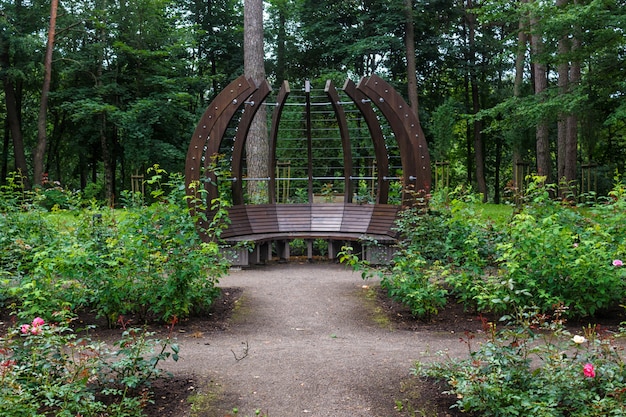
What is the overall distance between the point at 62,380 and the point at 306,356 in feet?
6.28

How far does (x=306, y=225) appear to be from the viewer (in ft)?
33.9

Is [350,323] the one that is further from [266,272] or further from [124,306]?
[266,272]

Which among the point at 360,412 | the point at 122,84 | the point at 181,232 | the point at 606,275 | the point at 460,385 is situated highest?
the point at 122,84

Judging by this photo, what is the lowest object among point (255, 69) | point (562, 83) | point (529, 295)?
point (529, 295)

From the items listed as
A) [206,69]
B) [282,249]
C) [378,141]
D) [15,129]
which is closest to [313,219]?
[282,249]

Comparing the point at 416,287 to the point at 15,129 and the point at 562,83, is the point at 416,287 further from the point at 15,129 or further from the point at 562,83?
the point at 15,129

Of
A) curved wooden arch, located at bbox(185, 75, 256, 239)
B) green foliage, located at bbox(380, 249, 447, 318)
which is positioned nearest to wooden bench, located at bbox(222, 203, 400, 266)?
curved wooden arch, located at bbox(185, 75, 256, 239)

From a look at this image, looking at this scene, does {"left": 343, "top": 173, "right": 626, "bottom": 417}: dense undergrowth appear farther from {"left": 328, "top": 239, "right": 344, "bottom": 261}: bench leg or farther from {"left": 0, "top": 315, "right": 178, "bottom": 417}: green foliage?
{"left": 328, "top": 239, "right": 344, "bottom": 261}: bench leg

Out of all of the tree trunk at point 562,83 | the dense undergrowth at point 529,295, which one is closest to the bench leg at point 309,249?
the dense undergrowth at point 529,295

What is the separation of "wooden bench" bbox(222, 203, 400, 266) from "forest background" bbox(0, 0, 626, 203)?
22.8 ft

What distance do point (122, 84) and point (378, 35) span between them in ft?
32.1

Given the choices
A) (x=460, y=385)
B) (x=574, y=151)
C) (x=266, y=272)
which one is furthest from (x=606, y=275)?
(x=574, y=151)

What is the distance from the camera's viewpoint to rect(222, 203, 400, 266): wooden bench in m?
9.56

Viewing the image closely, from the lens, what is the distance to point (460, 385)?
10.6 ft
